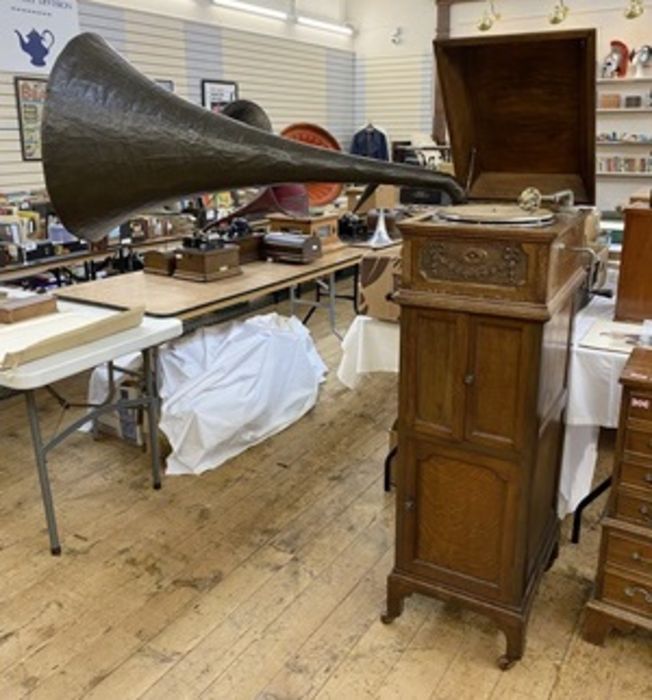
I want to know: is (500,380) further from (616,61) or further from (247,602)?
(616,61)

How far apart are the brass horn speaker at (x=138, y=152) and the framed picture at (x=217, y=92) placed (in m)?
5.84

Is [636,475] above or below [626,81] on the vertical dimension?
below

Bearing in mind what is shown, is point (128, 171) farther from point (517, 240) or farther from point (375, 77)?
point (375, 77)

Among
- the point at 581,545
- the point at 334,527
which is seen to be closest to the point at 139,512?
the point at 334,527

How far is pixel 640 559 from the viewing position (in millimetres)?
1861

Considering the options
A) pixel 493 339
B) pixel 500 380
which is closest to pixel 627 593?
pixel 500 380

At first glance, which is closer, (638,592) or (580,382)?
(638,592)

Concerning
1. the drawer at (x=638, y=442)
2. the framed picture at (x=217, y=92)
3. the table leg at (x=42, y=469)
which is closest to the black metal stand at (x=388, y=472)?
the drawer at (x=638, y=442)

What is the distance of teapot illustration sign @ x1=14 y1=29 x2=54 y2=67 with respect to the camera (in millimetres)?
5066

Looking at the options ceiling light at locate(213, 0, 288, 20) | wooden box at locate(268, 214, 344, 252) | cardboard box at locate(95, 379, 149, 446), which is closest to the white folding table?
cardboard box at locate(95, 379, 149, 446)

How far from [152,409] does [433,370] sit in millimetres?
1505

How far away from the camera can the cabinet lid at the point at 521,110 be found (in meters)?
1.72

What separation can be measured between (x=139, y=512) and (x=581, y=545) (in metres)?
1.76

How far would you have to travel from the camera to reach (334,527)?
2.63 meters
